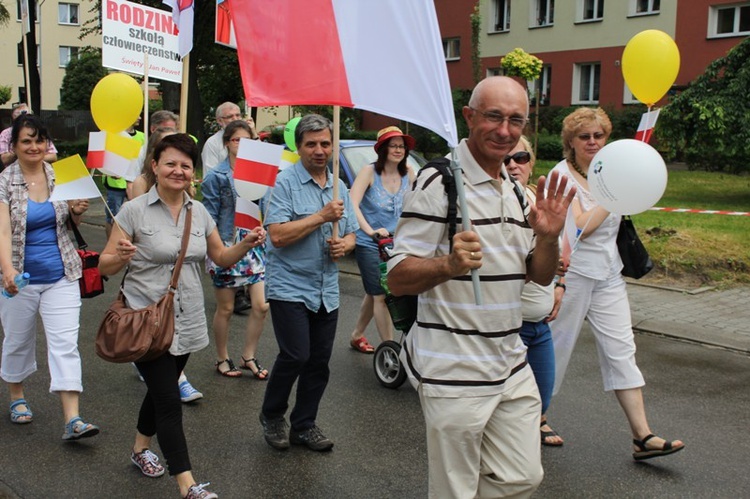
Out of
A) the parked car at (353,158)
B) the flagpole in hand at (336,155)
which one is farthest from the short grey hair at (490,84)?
the parked car at (353,158)

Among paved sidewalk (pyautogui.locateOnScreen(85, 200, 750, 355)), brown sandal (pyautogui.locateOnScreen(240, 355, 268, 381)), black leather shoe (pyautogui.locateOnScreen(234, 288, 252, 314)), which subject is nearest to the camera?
brown sandal (pyautogui.locateOnScreen(240, 355, 268, 381))

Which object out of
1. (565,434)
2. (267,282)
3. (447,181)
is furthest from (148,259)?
(565,434)

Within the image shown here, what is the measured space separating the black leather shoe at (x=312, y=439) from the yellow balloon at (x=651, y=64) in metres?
2.70

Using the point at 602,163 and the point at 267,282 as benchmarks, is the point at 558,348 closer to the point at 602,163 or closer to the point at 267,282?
the point at 602,163

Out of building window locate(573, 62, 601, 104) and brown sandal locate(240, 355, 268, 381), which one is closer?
brown sandal locate(240, 355, 268, 381)

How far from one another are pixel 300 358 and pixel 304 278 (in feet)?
1.45

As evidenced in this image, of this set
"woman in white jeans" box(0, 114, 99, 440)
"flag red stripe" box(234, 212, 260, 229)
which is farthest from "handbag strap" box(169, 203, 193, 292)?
"woman in white jeans" box(0, 114, 99, 440)

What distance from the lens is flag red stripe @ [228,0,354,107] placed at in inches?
152

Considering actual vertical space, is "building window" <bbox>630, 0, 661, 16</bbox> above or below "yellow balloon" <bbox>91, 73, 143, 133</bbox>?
above

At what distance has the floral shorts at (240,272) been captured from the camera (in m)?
6.38

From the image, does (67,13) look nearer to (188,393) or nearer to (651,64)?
(188,393)

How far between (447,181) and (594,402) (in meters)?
3.33

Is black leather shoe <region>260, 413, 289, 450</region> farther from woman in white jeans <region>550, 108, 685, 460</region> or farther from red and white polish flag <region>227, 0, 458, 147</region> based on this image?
red and white polish flag <region>227, 0, 458, 147</region>

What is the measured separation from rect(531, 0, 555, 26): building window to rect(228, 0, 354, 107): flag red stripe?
31949 millimetres
